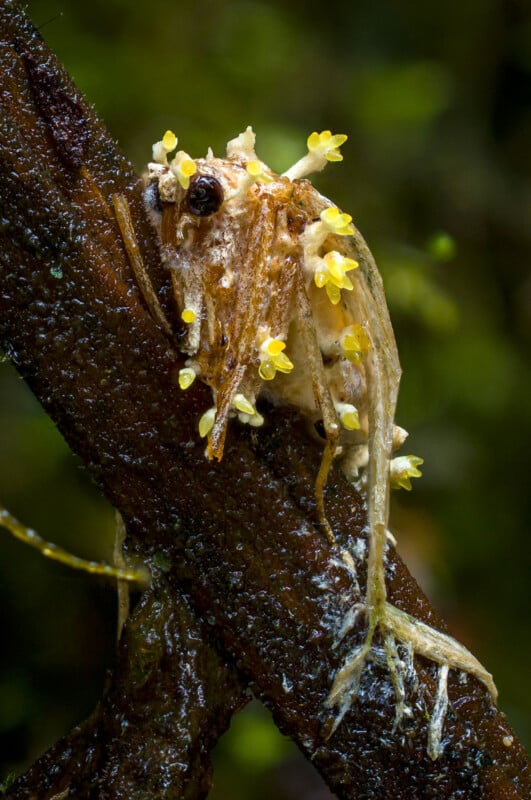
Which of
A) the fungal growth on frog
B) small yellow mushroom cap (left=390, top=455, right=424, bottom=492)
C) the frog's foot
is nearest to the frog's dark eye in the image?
the fungal growth on frog

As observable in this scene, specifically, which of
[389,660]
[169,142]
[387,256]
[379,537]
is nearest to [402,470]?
[379,537]

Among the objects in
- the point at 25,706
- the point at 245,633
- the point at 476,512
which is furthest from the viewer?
the point at 476,512

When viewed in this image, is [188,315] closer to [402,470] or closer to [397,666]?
[402,470]

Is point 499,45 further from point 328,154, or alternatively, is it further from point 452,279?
point 328,154

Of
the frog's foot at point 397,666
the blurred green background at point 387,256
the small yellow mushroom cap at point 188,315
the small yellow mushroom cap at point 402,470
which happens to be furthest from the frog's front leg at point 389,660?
the blurred green background at point 387,256

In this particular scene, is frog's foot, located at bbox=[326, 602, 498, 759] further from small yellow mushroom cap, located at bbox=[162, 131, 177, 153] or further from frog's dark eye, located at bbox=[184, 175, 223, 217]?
small yellow mushroom cap, located at bbox=[162, 131, 177, 153]

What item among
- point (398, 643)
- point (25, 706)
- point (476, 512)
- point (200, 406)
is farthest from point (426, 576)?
point (200, 406)

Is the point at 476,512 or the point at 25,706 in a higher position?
the point at 476,512
